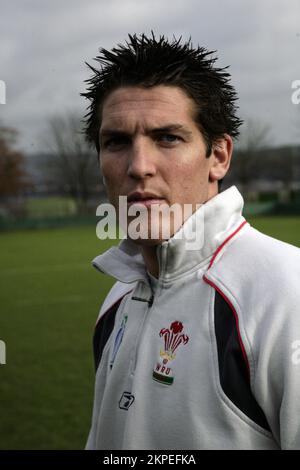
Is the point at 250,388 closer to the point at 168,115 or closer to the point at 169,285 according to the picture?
the point at 169,285

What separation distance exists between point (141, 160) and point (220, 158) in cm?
35

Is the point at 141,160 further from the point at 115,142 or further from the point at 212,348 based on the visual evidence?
the point at 212,348

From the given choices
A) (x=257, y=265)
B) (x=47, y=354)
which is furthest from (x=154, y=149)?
(x=47, y=354)

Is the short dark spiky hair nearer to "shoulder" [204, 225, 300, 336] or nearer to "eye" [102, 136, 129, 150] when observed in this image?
"eye" [102, 136, 129, 150]

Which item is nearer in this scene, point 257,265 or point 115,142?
point 257,265

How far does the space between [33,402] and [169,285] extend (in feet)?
14.1

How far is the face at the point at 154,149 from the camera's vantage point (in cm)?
181

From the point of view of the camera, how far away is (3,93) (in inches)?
129

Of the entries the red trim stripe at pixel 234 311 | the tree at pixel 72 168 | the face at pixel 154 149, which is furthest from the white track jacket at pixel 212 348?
the tree at pixel 72 168

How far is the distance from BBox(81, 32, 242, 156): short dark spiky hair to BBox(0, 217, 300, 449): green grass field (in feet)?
11.4

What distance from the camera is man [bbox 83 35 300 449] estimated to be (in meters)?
1.57

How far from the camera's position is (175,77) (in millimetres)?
1883

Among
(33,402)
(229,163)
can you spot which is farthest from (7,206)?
(229,163)

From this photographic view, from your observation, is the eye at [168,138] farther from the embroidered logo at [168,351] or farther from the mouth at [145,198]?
the embroidered logo at [168,351]
